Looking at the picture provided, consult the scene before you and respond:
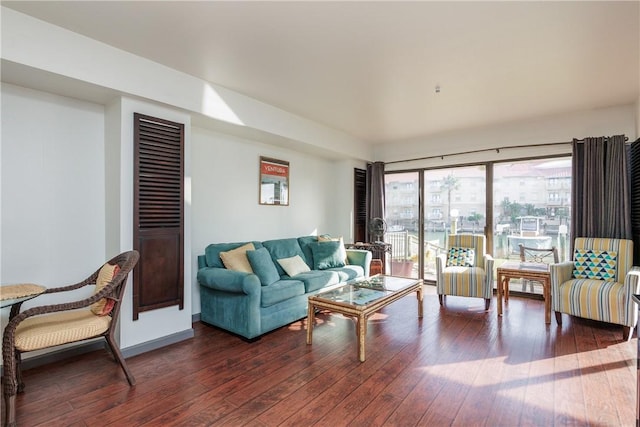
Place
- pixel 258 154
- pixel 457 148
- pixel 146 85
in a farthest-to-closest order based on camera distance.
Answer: pixel 457 148
pixel 258 154
pixel 146 85

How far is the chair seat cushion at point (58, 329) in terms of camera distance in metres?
1.88

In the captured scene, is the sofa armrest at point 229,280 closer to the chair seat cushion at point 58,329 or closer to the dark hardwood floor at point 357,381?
the dark hardwood floor at point 357,381

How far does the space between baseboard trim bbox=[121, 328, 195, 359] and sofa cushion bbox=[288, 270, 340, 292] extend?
127 cm

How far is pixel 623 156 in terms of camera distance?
370 cm

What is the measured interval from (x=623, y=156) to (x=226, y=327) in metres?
4.93

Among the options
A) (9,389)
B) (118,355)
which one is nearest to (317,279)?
(118,355)

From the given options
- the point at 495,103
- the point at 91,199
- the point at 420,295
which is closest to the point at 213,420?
the point at 91,199

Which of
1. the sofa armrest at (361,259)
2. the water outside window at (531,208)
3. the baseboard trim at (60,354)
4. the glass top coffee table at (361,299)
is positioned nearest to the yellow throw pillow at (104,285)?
the baseboard trim at (60,354)

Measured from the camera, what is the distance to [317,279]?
12.0 feet

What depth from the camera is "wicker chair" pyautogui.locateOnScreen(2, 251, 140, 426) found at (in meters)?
1.79

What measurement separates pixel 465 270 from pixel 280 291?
2432mm

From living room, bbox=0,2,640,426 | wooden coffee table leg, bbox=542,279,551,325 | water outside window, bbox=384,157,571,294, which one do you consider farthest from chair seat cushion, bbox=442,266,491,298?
living room, bbox=0,2,640,426

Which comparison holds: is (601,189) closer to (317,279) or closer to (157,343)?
(317,279)

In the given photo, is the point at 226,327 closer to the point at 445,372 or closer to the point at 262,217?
the point at 262,217
